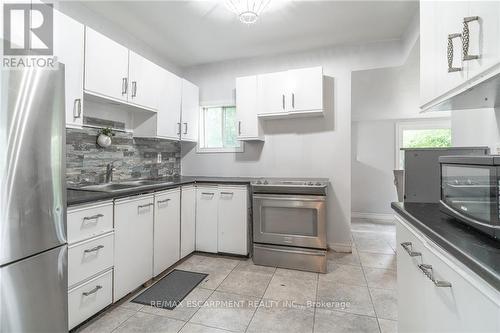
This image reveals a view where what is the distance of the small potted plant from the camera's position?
2439mm

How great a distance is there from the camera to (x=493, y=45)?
2.82ft

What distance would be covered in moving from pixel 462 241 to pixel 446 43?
3.04 ft

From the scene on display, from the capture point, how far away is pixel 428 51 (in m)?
1.39

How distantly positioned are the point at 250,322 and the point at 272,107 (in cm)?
232

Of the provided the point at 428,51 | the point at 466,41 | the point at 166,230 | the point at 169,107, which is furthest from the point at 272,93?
the point at 466,41

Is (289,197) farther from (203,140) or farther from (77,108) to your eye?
(77,108)

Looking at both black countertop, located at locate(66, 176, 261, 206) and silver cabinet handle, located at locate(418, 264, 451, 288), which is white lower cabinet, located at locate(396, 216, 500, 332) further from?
black countertop, located at locate(66, 176, 261, 206)

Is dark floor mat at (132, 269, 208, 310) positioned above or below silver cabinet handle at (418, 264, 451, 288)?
below

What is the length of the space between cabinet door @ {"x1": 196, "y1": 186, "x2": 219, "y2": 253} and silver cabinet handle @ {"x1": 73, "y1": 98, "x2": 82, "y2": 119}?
1495mm

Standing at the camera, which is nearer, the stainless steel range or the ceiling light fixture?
the ceiling light fixture

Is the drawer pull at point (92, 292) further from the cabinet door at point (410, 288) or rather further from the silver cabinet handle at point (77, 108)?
the cabinet door at point (410, 288)

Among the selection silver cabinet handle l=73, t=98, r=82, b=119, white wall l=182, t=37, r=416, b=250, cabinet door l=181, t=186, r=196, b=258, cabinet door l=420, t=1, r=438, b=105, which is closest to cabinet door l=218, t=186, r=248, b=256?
cabinet door l=181, t=186, r=196, b=258

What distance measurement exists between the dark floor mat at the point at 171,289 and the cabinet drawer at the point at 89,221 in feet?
2.33

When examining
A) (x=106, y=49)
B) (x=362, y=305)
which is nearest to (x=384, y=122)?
(x=362, y=305)
